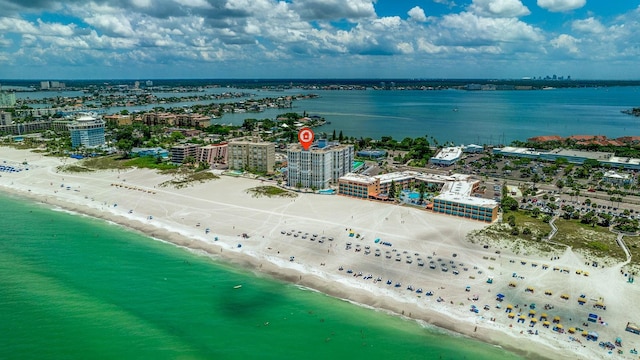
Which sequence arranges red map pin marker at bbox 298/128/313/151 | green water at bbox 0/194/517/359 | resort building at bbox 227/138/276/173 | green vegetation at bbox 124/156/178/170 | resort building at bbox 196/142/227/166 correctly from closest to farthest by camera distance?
green water at bbox 0/194/517/359 < red map pin marker at bbox 298/128/313/151 < resort building at bbox 227/138/276/173 < green vegetation at bbox 124/156/178/170 < resort building at bbox 196/142/227/166

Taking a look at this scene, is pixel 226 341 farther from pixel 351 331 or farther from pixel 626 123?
pixel 626 123

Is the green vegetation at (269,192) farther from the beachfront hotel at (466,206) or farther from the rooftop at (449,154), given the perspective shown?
the rooftop at (449,154)

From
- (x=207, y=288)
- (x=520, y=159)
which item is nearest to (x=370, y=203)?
(x=207, y=288)

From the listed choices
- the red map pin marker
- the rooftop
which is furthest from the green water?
the rooftop

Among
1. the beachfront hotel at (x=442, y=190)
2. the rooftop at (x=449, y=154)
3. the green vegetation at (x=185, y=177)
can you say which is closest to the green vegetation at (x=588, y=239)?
the beachfront hotel at (x=442, y=190)

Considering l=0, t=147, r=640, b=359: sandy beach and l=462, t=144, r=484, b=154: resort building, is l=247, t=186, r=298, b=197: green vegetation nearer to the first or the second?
l=0, t=147, r=640, b=359: sandy beach

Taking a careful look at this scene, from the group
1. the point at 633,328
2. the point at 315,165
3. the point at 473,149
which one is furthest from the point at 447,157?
the point at 633,328

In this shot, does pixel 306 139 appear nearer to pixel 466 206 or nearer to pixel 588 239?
pixel 466 206
